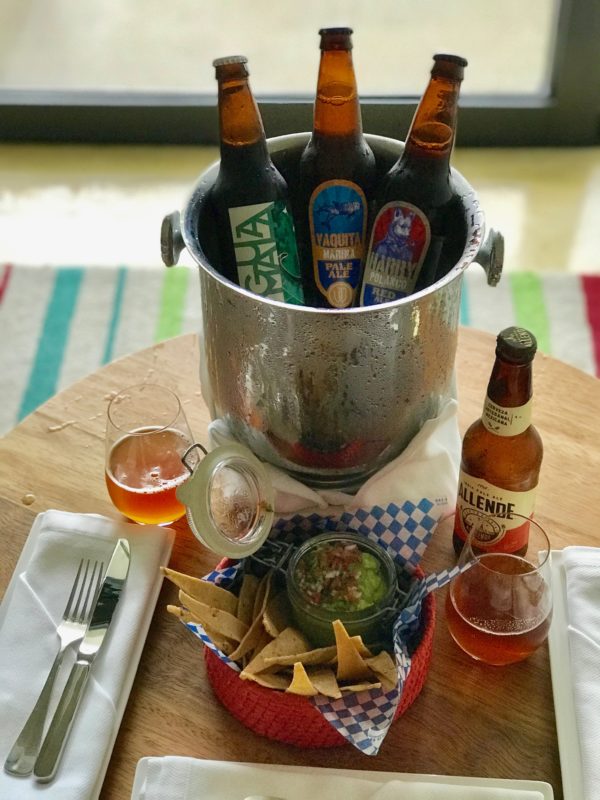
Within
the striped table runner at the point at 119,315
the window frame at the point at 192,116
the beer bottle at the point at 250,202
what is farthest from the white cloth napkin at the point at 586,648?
the window frame at the point at 192,116

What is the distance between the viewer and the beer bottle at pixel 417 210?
0.84 m

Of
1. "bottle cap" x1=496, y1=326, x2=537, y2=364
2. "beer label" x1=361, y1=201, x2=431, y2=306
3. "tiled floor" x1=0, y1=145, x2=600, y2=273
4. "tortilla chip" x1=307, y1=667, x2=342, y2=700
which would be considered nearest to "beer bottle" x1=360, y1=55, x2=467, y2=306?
"beer label" x1=361, y1=201, x2=431, y2=306

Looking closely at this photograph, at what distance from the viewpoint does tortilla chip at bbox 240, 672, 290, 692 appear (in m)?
0.69

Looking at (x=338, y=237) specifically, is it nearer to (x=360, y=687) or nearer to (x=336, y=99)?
(x=336, y=99)

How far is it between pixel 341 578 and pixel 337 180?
0.37 metres

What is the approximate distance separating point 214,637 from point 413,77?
2.22 metres

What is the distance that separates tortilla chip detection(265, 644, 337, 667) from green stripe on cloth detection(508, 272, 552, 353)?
4.34 feet

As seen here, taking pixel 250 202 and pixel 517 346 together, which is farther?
pixel 250 202

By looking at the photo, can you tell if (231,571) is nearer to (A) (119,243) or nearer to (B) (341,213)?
(B) (341,213)

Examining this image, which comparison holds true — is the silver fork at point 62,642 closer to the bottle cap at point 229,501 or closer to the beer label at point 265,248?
the bottle cap at point 229,501

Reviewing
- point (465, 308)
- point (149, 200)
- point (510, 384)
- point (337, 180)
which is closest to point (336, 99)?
point (337, 180)

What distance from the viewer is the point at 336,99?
0.86m

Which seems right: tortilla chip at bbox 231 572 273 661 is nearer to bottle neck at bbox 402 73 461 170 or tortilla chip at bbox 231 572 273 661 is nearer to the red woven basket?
the red woven basket

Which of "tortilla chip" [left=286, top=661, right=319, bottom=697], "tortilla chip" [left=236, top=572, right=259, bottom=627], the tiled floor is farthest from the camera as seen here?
the tiled floor
